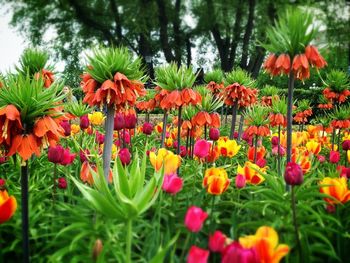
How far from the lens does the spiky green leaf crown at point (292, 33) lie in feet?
7.93

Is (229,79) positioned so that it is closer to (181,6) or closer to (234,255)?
(234,255)

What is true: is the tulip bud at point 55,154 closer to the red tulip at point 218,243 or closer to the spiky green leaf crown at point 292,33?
the red tulip at point 218,243

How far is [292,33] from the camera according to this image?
8.13 feet

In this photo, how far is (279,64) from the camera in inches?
98.5

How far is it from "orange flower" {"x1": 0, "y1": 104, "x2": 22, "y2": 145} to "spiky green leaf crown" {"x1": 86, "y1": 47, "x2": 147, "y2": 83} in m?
0.82

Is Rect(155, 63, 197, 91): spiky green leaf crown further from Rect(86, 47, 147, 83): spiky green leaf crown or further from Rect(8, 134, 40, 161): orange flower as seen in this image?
Rect(8, 134, 40, 161): orange flower

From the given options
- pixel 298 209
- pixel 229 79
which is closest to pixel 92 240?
pixel 298 209

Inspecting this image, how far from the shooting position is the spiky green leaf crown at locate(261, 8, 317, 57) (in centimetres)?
242

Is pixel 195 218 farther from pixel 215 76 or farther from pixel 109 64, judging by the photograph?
pixel 215 76

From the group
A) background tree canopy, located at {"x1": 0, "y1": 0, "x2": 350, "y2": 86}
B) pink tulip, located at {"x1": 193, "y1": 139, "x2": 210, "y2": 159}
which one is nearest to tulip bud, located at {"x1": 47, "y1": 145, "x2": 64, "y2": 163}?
pink tulip, located at {"x1": 193, "y1": 139, "x2": 210, "y2": 159}

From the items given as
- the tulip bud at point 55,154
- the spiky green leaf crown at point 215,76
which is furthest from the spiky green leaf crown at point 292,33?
the spiky green leaf crown at point 215,76

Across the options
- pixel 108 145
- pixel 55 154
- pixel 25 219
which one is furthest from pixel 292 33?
pixel 25 219

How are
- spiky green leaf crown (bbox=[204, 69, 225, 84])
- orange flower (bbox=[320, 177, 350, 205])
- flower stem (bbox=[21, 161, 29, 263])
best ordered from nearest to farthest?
flower stem (bbox=[21, 161, 29, 263])
orange flower (bbox=[320, 177, 350, 205])
spiky green leaf crown (bbox=[204, 69, 225, 84])

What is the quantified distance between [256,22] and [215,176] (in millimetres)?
19214
